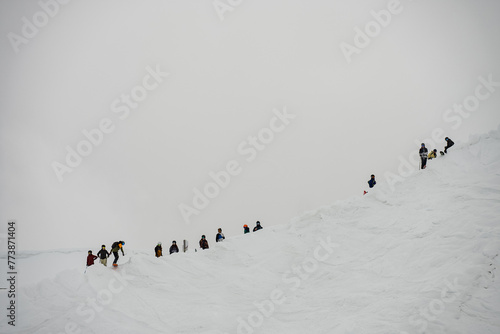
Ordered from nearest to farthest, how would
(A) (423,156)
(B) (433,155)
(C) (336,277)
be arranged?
(C) (336,277) → (A) (423,156) → (B) (433,155)

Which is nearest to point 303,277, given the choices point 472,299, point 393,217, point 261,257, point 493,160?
point 261,257

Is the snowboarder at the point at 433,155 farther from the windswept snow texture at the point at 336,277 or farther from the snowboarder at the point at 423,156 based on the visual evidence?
the windswept snow texture at the point at 336,277

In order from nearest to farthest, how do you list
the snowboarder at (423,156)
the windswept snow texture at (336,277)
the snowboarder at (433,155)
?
the windswept snow texture at (336,277)
the snowboarder at (423,156)
the snowboarder at (433,155)

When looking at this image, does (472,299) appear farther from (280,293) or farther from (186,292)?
(186,292)

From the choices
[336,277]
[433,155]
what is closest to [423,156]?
[433,155]

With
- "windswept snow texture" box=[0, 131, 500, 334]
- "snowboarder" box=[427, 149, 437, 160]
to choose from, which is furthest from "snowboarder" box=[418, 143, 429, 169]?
"windswept snow texture" box=[0, 131, 500, 334]

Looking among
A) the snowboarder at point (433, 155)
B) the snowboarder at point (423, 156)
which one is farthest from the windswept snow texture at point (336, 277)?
the snowboarder at point (433, 155)

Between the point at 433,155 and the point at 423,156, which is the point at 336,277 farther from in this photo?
the point at 433,155

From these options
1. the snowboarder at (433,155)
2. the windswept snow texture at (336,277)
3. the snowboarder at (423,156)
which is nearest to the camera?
the windswept snow texture at (336,277)
